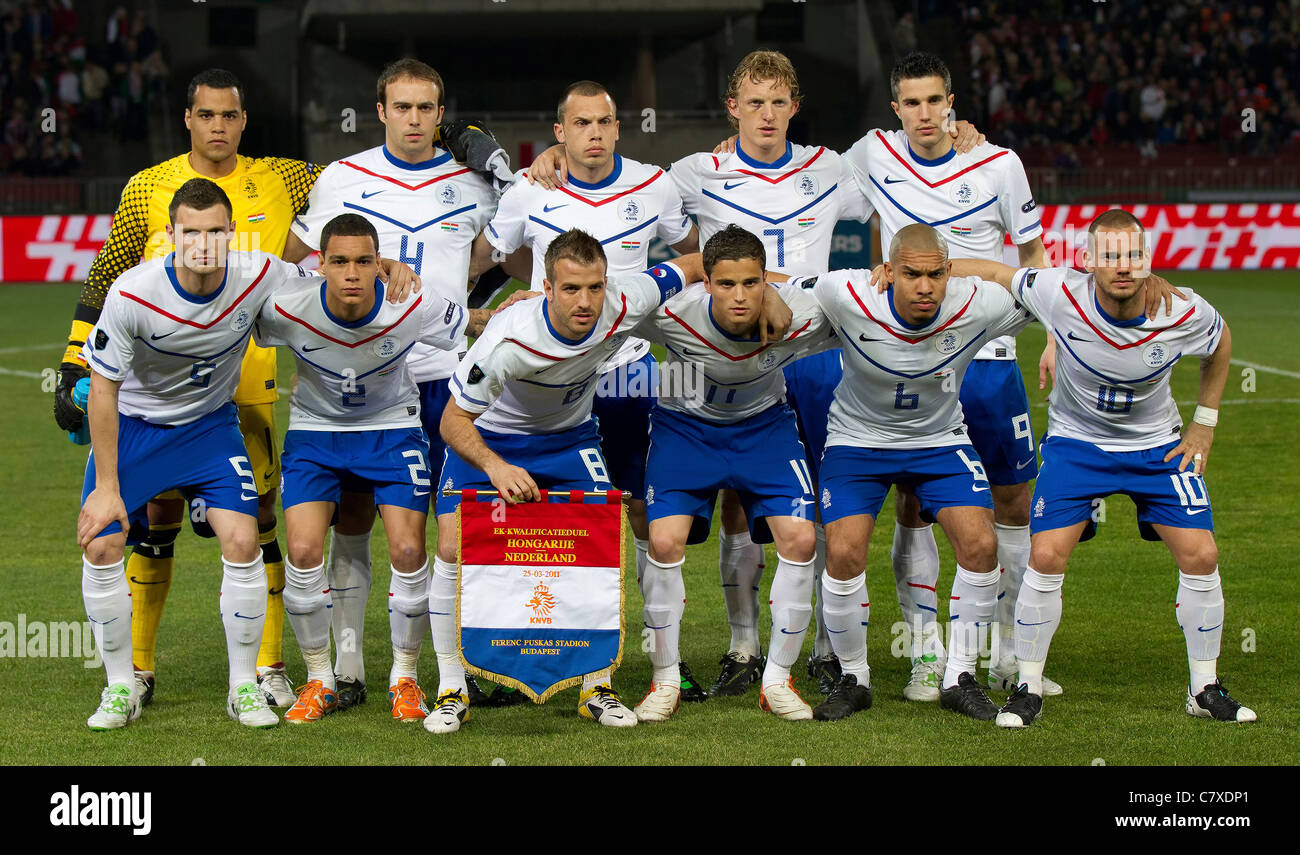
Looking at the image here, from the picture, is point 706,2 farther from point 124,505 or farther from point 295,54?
point 124,505

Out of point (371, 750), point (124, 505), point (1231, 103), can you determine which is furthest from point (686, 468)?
point (1231, 103)

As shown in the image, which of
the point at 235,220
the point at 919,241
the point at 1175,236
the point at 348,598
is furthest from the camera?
the point at 1175,236

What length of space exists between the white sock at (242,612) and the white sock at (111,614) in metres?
0.38

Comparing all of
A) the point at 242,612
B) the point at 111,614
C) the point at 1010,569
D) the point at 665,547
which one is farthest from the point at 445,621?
the point at 1010,569

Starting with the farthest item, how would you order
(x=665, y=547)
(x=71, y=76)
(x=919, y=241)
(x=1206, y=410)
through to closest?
(x=71, y=76), (x=665, y=547), (x=1206, y=410), (x=919, y=241)

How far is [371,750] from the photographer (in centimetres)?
556

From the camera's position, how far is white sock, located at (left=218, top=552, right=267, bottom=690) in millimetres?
6027

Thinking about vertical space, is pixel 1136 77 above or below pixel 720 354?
above

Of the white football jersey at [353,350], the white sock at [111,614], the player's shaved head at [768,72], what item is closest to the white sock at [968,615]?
the player's shaved head at [768,72]

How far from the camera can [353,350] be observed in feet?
20.2

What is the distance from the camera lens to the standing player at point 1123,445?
5.88 metres

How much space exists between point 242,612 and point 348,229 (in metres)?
1.55

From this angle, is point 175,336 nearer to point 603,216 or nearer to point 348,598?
point 348,598

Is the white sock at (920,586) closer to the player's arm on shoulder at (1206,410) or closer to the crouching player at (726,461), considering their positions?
the crouching player at (726,461)
